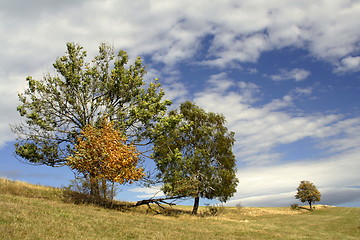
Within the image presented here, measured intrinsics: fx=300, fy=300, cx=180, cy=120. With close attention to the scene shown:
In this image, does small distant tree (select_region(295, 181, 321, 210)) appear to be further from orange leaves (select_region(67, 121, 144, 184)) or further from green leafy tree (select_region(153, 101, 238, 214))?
orange leaves (select_region(67, 121, 144, 184))

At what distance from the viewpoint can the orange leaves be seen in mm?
27109

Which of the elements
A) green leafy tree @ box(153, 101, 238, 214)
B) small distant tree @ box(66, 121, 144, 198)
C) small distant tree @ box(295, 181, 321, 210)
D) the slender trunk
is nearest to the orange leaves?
small distant tree @ box(66, 121, 144, 198)

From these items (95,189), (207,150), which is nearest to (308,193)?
(207,150)

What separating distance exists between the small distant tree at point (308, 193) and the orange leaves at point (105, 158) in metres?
68.9

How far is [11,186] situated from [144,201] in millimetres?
13085

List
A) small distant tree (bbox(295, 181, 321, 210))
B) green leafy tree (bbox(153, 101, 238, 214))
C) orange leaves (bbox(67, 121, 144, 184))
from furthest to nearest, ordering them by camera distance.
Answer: small distant tree (bbox(295, 181, 321, 210)) < green leafy tree (bbox(153, 101, 238, 214)) < orange leaves (bbox(67, 121, 144, 184))

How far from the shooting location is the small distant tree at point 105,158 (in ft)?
88.9

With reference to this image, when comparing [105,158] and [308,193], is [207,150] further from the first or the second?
[308,193]

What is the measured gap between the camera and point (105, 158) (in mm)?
27203

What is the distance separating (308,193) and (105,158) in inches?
2854

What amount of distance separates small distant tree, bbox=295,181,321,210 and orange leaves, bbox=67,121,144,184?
68925 mm

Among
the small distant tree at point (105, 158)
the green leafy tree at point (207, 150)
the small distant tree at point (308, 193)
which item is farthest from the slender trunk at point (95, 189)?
the small distant tree at point (308, 193)

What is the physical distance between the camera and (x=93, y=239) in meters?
14.9

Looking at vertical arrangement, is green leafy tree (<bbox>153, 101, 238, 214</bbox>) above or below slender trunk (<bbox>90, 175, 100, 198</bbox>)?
above
